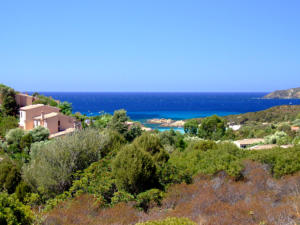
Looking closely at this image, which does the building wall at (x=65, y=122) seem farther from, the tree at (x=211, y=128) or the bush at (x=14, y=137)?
the tree at (x=211, y=128)

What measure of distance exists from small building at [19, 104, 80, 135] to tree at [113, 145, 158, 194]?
2120 centimetres

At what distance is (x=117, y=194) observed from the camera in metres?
9.50

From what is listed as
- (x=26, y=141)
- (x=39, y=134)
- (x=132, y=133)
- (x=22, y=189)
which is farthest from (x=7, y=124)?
(x=22, y=189)

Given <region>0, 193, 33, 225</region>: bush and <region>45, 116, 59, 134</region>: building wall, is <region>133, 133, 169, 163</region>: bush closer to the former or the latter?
<region>0, 193, 33, 225</region>: bush

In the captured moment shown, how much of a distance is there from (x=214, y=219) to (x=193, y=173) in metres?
4.62

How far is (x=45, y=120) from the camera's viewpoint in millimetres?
29672

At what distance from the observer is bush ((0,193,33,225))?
243 inches

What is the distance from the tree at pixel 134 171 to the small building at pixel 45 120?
21.2 meters

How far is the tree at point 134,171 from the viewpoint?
10.3 meters

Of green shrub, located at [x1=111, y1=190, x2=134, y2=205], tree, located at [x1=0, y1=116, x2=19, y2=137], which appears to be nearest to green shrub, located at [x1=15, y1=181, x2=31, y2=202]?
green shrub, located at [x1=111, y1=190, x2=134, y2=205]

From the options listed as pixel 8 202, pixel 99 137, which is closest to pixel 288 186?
pixel 8 202

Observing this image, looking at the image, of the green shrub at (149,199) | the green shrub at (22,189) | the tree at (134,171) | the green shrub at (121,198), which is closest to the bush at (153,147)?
the tree at (134,171)

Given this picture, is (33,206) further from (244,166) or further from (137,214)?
(244,166)

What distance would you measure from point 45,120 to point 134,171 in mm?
21898
